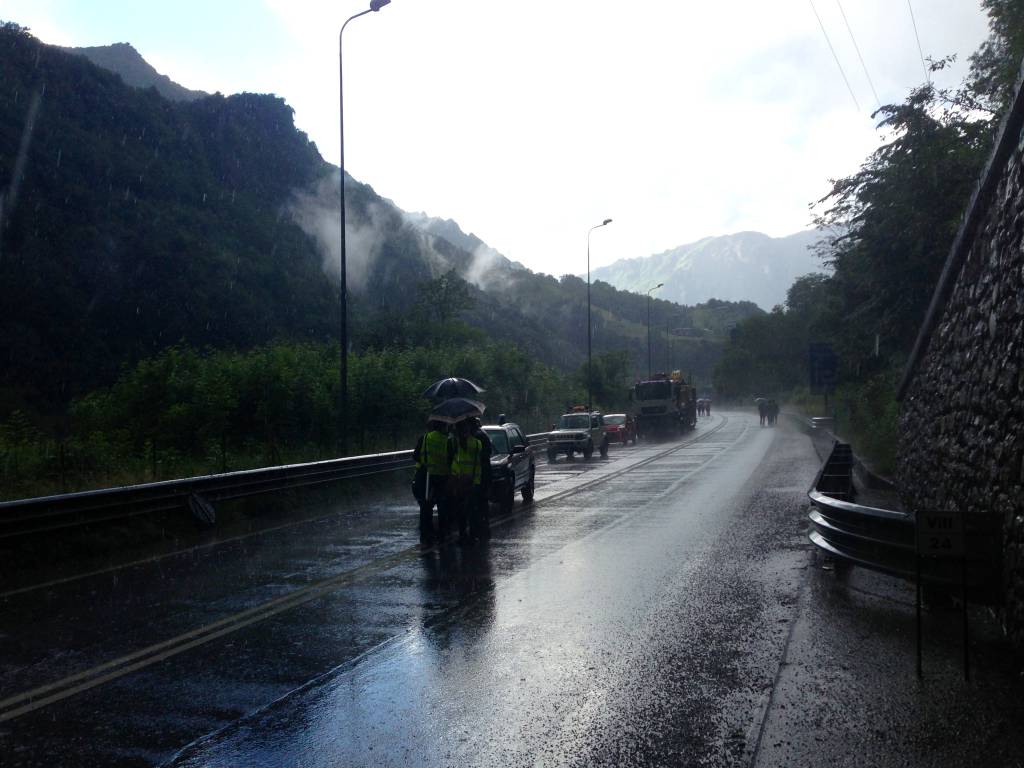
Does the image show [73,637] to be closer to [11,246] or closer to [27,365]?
[27,365]

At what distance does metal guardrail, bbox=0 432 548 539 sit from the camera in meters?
11.4

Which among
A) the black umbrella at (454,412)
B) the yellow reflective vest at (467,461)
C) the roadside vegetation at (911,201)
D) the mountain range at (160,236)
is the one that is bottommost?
the yellow reflective vest at (467,461)

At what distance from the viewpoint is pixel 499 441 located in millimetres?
17641

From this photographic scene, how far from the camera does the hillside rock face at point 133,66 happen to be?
17962cm

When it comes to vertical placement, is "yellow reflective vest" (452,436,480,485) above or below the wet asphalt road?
above

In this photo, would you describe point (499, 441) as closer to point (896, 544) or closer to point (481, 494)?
point (481, 494)

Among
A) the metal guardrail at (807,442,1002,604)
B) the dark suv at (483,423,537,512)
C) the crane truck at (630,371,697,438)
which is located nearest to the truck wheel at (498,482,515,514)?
the dark suv at (483,423,537,512)

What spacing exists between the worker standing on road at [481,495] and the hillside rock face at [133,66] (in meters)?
183

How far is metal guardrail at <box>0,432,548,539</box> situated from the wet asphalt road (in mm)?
1366

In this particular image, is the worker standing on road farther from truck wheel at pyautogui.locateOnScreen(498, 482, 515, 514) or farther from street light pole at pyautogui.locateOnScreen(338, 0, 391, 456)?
street light pole at pyautogui.locateOnScreen(338, 0, 391, 456)

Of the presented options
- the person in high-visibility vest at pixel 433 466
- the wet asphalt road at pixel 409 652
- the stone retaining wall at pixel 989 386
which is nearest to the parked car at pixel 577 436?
the wet asphalt road at pixel 409 652

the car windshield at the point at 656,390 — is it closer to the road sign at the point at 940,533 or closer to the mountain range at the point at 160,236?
A: the mountain range at the point at 160,236

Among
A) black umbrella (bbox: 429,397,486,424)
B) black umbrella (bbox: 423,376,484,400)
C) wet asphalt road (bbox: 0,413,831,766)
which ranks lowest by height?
wet asphalt road (bbox: 0,413,831,766)

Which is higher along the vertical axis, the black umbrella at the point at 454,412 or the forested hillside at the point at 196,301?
the forested hillside at the point at 196,301
